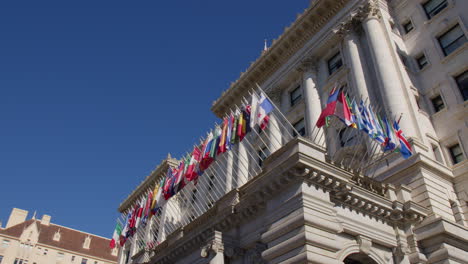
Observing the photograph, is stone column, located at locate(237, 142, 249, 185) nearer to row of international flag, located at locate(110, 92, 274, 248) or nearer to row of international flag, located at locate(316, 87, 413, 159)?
row of international flag, located at locate(110, 92, 274, 248)

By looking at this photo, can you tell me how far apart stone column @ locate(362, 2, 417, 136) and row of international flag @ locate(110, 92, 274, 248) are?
7.78 metres

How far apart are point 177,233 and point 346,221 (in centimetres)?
1194

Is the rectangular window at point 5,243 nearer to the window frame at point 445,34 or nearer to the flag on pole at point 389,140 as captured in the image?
the flag on pole at point 389,140

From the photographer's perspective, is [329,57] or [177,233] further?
[329,57]

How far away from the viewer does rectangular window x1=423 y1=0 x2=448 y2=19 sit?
27281 millimetres

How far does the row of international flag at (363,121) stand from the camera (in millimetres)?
18812

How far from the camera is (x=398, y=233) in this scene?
58.9 feet

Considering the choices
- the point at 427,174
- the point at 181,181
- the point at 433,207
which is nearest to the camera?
the point at 433,207

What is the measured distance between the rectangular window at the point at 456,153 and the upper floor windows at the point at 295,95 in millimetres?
14368

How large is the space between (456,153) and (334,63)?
42.6 feet

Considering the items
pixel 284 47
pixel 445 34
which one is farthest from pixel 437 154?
pixel 284 47

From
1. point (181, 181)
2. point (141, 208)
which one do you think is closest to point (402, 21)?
point (181, 181)

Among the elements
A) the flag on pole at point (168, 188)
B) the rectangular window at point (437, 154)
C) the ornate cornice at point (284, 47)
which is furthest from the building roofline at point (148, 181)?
the rectangular window at point (437, 154)

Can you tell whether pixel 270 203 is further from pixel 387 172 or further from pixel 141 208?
pixel 141 208
